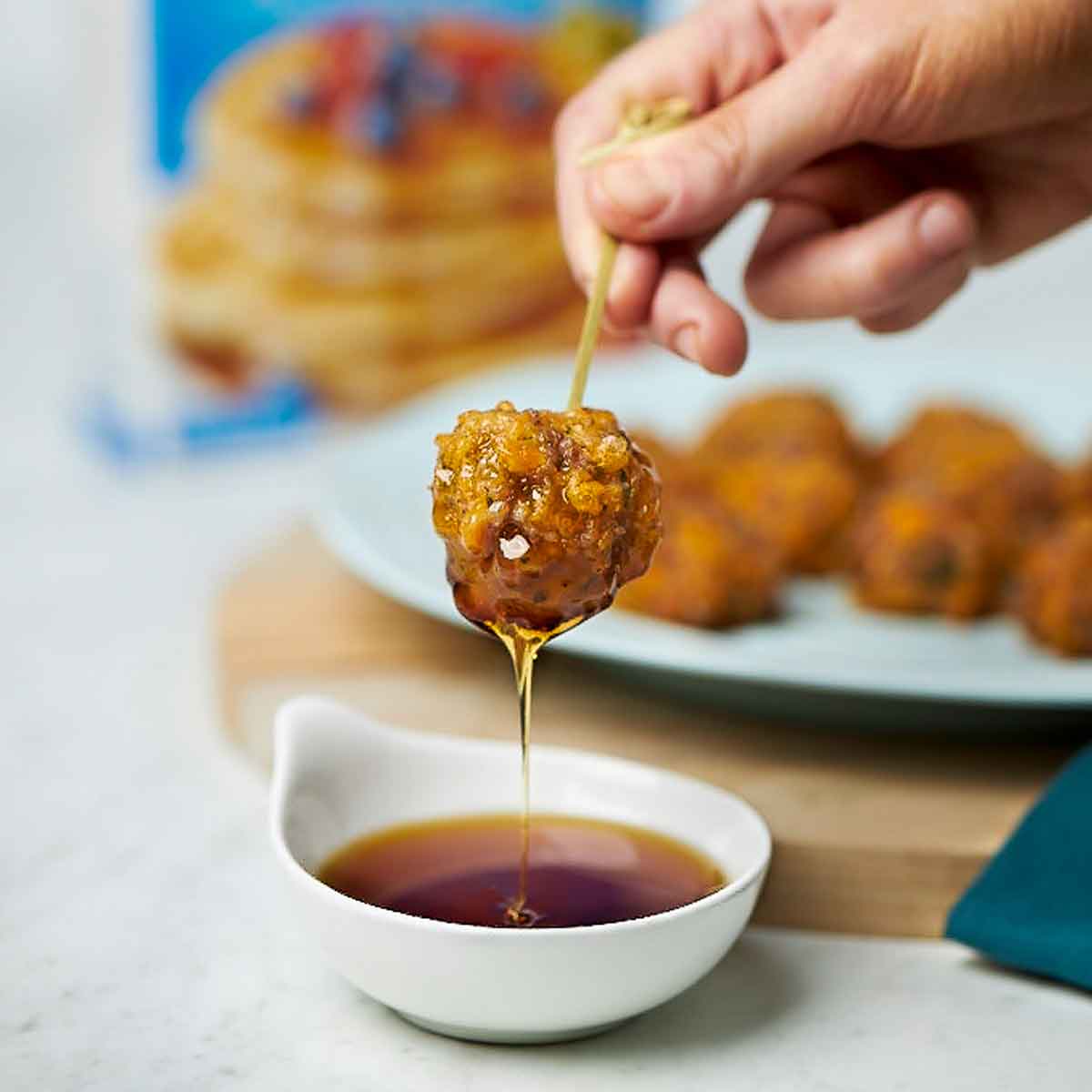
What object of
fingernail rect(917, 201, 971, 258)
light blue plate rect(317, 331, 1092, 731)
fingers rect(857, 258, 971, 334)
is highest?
fingernail rect(917, 201, 971, 258)

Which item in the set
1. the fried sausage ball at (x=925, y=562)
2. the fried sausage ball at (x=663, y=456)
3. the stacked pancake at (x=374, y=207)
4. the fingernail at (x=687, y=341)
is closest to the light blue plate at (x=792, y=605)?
the fried sausage ball at (x=925, y=562)

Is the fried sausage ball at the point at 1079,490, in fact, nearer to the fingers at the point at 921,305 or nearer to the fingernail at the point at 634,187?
the fingers at the point at 921,305

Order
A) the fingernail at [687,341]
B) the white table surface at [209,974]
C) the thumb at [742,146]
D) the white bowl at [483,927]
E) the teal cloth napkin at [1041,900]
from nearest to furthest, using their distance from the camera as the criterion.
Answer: the white bowl at [483,927]
the white table surface at [209,974]
the teal cloth napkin at [1041,900]
the thumb at [742,146]
the fingernail at [687,341]

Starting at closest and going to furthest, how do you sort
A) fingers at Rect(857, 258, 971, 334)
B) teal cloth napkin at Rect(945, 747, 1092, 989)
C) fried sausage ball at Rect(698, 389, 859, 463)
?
teal cloth napkin at Rect(945, 747, 1092, 989) < fingers at Rect(857, 258, 971, 334) < fried sausage ball at Rect(698, 389, 859, 463)

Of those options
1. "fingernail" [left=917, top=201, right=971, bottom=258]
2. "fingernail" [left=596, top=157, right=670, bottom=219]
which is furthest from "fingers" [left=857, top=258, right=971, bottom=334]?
"fingernail" [left=596, top=157, right=670, bottom=219]

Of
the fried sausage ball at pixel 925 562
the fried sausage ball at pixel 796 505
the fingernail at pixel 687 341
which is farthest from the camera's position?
the fried sausage ball at pixel 796 505

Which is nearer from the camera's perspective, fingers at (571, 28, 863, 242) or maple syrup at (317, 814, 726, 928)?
maple syrup at (317, 814, 726, 928)

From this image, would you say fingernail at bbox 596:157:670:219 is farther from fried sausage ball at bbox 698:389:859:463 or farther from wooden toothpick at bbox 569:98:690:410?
fried sausage ball at bbox 698:389:859:463

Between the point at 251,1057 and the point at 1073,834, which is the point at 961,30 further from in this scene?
the point at 251,1057
